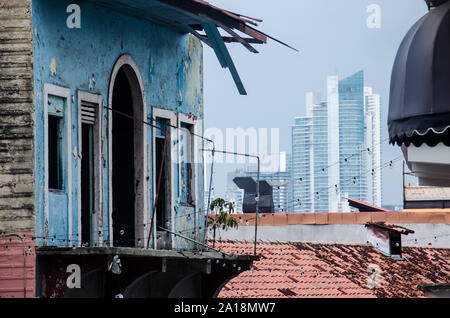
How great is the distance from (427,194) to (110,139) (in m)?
28.8

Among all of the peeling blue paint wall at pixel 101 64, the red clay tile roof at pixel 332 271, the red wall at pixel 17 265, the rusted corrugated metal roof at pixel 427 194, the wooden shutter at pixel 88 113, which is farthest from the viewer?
the rusted corrugated metal roof at pixel 427 194

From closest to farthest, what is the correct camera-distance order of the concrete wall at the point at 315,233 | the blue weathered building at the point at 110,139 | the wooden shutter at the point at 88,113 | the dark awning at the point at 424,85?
the dark awning at the point at 424,85, the blue weathered building at the point at 110,139, the wooden shutter at the point at 88,113, the concrete wall at the point at 315,233

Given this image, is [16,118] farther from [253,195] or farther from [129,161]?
[253,195]

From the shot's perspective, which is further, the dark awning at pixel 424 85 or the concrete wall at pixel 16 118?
the concrete wall at pixel 16 118

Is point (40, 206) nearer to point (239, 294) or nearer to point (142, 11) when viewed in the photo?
point (142, 11)

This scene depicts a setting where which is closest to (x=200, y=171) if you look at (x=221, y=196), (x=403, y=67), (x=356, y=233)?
(x=221, y=196)

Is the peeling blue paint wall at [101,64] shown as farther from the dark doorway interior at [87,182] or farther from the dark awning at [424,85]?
the dark awning at [424,85]

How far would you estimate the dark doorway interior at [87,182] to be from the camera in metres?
14.9

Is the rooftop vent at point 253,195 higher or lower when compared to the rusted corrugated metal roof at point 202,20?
lower

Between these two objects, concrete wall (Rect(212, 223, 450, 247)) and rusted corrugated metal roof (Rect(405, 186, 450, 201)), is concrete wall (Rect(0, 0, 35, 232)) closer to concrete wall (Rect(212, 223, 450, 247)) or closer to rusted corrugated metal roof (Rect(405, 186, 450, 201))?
Answer: concrete wall (Rect(212, 223, 450, 247))

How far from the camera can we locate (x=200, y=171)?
1866 centimetres

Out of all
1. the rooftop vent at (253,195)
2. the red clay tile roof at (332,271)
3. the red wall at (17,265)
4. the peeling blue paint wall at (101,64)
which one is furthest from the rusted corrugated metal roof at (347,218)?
the red wall at (17,265)

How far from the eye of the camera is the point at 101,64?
15.1 metres

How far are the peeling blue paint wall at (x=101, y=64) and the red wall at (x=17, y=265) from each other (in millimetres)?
208
